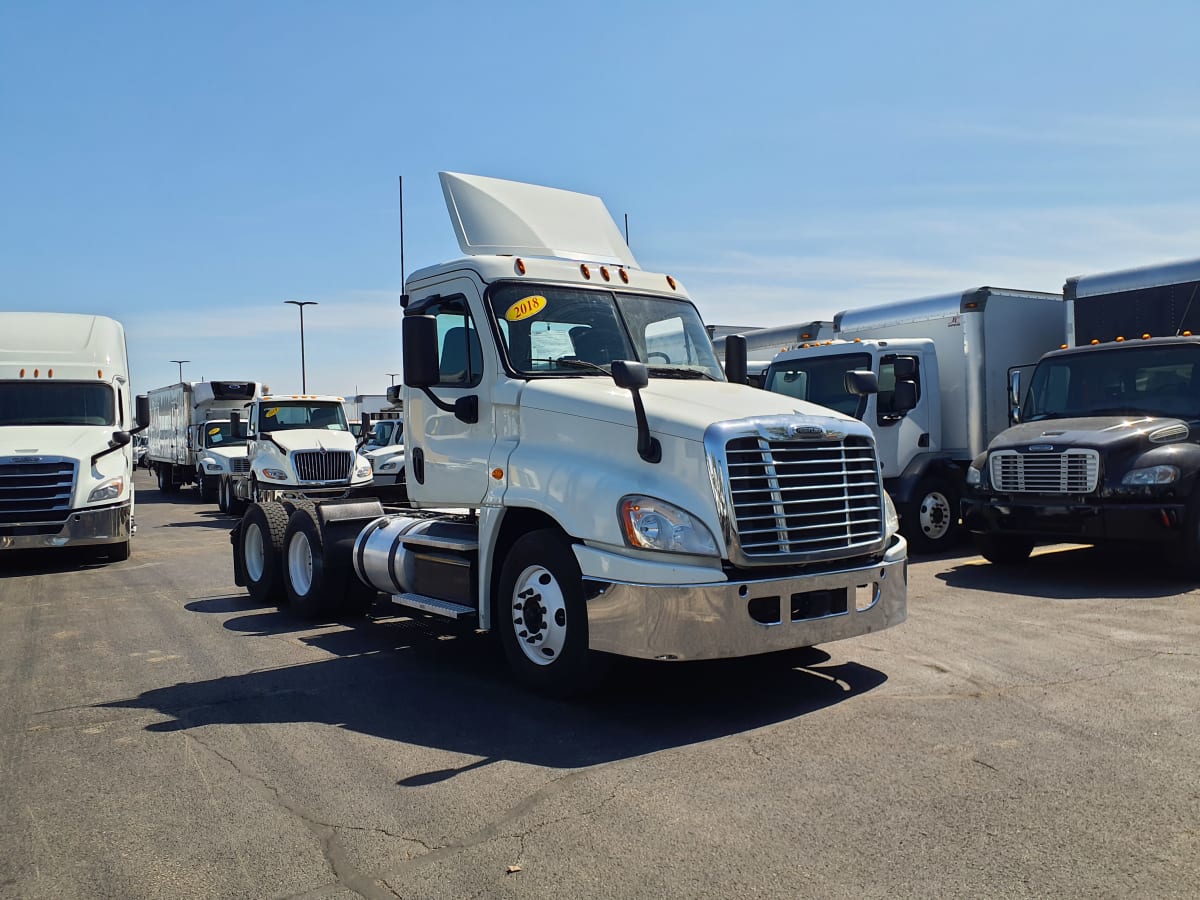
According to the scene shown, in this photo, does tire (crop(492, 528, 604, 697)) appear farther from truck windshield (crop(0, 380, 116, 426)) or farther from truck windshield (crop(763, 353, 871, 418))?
truck windshield (crop(0, 380, 116, 426))

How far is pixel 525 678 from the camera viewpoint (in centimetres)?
628

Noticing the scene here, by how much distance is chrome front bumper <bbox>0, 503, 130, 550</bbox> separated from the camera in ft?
41.8

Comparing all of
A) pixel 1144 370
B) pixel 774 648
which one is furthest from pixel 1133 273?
pixel 774 648

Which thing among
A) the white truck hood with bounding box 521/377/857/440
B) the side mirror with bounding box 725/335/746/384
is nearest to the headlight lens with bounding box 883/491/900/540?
the white truck hood with bounding box 521/377/857/440

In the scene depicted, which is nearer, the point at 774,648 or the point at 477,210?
the point at 774,648

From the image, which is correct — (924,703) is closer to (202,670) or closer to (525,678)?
(525,678)

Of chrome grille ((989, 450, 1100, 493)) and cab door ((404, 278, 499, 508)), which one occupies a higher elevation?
cab door ((404, 278, 499, 508))

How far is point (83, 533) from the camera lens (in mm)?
13062

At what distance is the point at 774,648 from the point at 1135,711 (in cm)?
201

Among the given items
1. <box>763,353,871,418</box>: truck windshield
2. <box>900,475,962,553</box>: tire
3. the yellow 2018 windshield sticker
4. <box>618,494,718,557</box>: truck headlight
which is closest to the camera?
<box>618,494,718,557</box>: truck headlight

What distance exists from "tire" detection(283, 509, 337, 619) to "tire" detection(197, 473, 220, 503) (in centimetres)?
1827

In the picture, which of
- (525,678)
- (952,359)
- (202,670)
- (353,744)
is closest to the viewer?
(353,744)

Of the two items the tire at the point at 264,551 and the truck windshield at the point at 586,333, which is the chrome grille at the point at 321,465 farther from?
the truck windshield at the point at 586,333

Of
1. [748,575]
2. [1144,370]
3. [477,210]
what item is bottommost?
[748,575]
